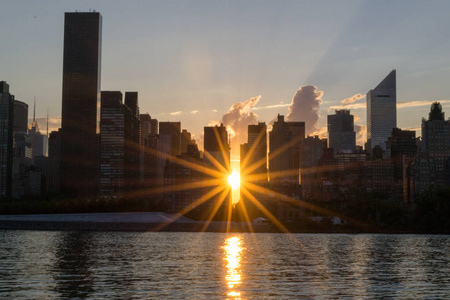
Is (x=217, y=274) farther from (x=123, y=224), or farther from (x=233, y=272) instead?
(x=123, y=224)

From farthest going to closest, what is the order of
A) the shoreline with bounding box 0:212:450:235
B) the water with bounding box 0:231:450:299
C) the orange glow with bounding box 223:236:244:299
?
the shoreline with bounding box 0:212:450:235 < the orange glow with bounding box 223:236:244:299 < the water with bounding box 0:231:450:299

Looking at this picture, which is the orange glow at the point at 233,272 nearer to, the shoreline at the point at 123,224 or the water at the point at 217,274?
the water at the point at 217,274

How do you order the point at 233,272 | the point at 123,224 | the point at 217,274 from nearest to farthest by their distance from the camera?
1. the point at 217,274
2. the point at 233,272
3. the point at 123,224

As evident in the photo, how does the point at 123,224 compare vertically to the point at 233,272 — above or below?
below

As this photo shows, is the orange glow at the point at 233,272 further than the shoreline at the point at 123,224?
No

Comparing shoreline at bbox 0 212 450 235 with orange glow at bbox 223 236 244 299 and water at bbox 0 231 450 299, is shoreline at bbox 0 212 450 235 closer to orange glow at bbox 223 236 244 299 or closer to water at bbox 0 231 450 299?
water at bbox 0 231 450 299

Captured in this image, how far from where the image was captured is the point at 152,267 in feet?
196

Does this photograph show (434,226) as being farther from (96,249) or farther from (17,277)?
(17,277)

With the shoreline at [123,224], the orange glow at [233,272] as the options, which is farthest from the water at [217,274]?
the shoreline at [123,224]

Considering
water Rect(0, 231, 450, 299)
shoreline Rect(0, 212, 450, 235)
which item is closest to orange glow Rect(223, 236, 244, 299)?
water Rect(0, 231, 450, 299)

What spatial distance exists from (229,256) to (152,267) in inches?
675

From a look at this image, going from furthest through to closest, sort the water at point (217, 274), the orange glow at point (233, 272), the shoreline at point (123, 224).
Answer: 1. the shoreline at point (123, 224)
2. the orange glow at point (233, 272)
3. the water at point (217, 274)

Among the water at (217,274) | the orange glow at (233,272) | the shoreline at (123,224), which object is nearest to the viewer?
the water at (217,274)

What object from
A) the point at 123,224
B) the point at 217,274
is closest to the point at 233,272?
the point at 217,274
